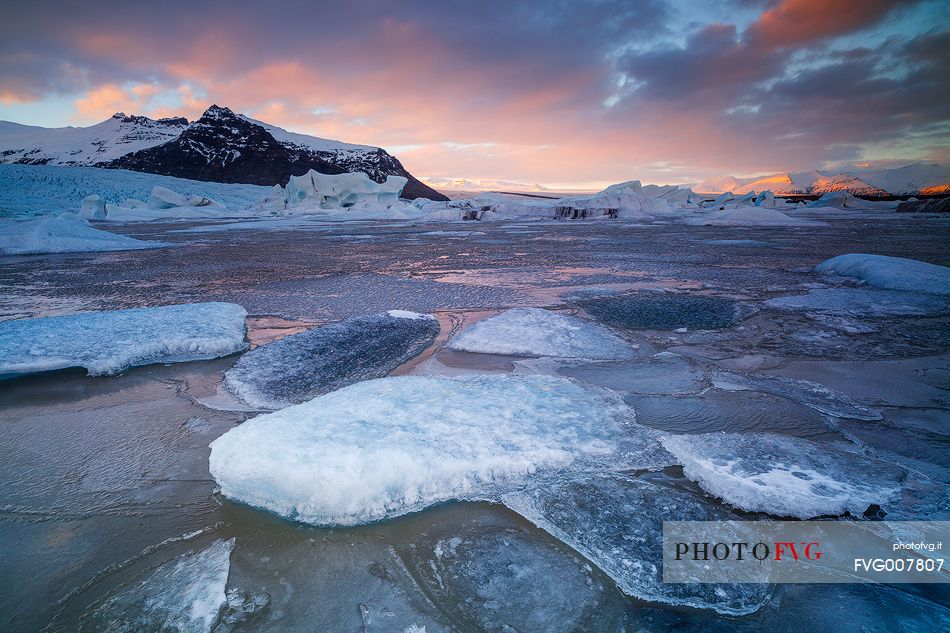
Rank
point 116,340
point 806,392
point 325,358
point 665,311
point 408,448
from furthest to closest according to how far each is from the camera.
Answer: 1. point 665,311
2. point 116,340
3. point 325,358
4. point 806,392
5. point 408,448

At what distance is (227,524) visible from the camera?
1.22 meters

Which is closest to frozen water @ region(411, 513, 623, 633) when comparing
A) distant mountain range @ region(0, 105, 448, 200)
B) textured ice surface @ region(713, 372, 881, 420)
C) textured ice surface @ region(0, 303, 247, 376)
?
textured ice surface @ region(713, 372, 881, 420)

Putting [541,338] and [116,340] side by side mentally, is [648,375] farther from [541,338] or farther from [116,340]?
[116,340]

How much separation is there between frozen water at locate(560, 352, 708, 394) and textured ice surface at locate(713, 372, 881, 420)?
122 millimetres

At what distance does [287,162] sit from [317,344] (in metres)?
68.7

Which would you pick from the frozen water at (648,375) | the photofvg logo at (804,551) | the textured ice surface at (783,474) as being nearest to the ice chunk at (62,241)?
the frozen water at (648,375)

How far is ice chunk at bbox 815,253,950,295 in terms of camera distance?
3.82m

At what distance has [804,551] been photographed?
3.64ft

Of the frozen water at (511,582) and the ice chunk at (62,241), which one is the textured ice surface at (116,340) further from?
the ice chunk at (62,241)

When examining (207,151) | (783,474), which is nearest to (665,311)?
(783,474)

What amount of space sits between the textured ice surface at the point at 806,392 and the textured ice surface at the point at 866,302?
1.63 meters

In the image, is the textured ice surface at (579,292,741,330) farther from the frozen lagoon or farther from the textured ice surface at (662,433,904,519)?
the textured ice surface at (662,433,904,519)

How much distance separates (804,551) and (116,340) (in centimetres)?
312

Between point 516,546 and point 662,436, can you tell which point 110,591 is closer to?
point 516,546
